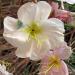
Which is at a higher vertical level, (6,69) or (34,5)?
(34,5)

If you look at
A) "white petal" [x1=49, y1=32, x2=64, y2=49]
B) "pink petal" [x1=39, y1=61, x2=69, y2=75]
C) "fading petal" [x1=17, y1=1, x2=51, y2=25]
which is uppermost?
"fading petal" [x1=17, y1=1, x2=51, y2=25]

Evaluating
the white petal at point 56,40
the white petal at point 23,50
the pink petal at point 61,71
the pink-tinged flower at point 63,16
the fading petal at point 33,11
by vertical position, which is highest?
the fading petal at point 33,11

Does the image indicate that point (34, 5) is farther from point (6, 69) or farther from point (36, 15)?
point (6, 69)

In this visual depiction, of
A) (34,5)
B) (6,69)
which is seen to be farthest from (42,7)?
(6,69)

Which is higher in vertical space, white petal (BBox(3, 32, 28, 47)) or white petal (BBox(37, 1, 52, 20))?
white petal (BBox(37, 1, 52, 20))
